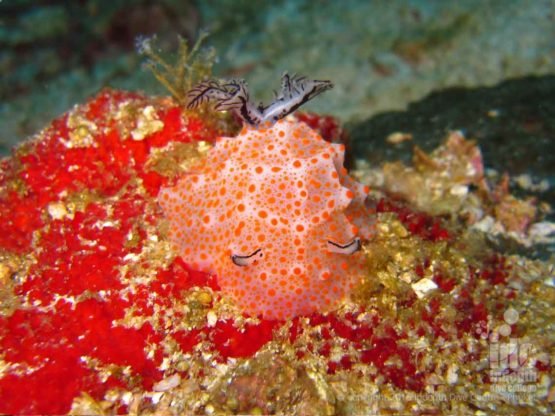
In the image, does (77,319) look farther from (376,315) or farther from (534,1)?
(534,1)

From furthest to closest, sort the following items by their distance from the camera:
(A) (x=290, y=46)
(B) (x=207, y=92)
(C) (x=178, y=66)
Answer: (A) (x=290, y=46) → (C) (x=178, y=66) → (B) (x=207, y=92)

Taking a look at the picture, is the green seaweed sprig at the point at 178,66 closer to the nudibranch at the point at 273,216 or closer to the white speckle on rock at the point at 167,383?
the nudibranch at the point at 273,216

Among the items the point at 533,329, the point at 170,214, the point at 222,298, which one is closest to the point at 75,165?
the point at 170,214

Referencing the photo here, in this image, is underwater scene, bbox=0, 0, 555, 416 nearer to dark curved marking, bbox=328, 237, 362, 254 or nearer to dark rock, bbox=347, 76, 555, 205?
dark curved marking, bbox=328, 237, 362, 254

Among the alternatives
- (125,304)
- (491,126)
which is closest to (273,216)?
(125,304)

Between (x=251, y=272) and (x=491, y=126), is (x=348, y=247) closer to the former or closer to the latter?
(x=251, y=272)

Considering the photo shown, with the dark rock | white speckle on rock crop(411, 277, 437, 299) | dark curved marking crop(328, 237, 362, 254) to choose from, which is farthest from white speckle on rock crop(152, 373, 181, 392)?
the dark rock

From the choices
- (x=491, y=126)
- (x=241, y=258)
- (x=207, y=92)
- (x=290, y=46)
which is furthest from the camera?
(x=290, y=46)
